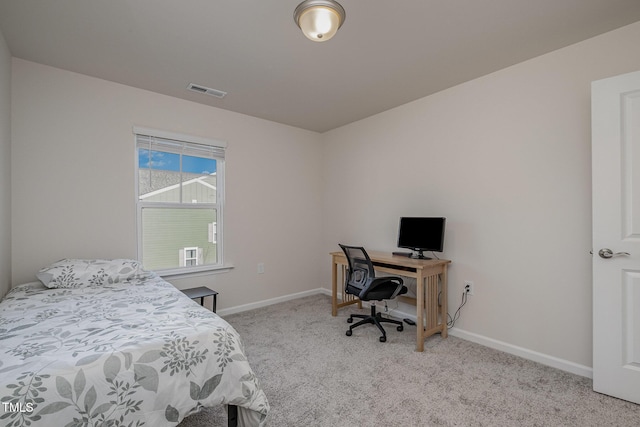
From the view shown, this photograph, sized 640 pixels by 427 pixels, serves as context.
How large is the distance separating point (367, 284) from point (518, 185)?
157cm

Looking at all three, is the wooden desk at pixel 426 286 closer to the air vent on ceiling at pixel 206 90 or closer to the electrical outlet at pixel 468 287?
the electrical outlet at pixel 468 287

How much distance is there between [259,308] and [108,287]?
71.3 inches

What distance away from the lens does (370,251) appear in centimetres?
361

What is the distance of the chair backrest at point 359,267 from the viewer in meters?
2.80

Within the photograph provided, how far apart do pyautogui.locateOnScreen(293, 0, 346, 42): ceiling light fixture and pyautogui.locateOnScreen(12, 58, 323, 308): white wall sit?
2.01 meters

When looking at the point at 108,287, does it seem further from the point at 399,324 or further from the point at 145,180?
the point at 399,324

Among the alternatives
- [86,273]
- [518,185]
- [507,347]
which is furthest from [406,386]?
[86,273]

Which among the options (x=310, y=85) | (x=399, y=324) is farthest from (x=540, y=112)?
(x=399, y=324)

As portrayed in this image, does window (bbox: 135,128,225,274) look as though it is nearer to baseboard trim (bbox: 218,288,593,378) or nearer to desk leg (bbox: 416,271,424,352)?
baseboard trim (bbox: 218,288,593,378)

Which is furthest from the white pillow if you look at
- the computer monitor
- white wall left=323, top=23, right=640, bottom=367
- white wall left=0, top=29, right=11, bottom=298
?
white wall left=323, top=23, right=640, bottom=367

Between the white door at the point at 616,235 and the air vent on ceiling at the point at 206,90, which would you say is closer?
the white door at the point at 616,235

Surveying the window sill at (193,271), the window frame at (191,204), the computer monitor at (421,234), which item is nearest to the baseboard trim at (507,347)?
the window sill at (193,271)

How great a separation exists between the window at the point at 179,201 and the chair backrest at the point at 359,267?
158 cm

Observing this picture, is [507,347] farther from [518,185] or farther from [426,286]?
[518,185]
